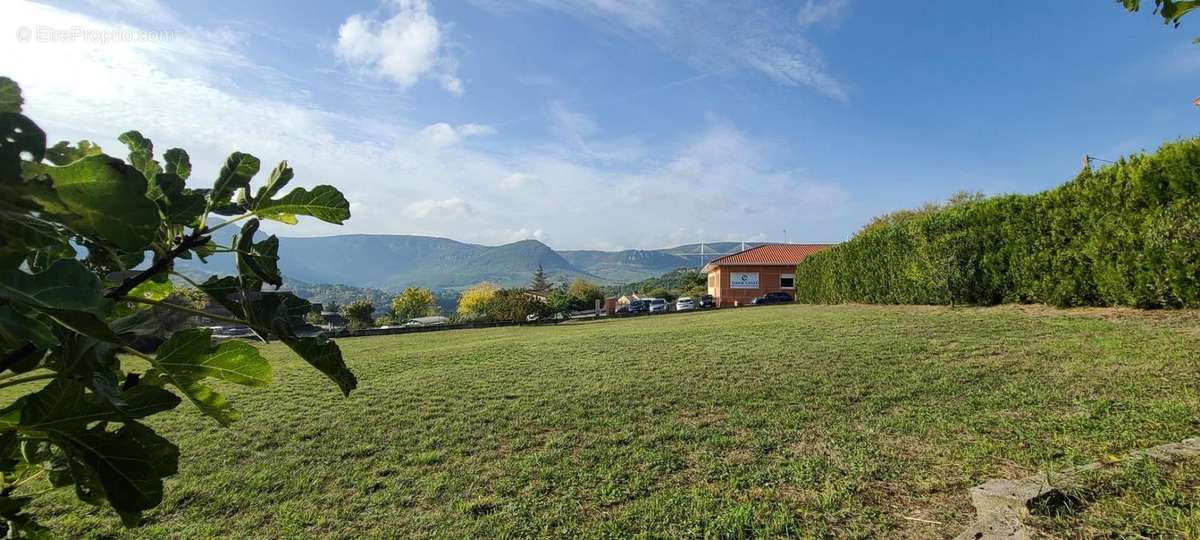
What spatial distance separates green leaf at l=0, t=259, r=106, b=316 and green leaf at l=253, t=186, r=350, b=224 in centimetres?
39

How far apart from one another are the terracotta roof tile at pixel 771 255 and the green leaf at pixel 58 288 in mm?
43210

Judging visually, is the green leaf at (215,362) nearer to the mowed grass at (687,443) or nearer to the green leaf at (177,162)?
the green leaf at (177,162)

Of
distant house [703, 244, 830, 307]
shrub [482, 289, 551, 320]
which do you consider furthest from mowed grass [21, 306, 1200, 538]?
distant house [703, 244, 830, 307]

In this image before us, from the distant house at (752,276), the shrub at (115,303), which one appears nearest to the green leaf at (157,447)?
the shrub at (115,303)

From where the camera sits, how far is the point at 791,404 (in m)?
4.86

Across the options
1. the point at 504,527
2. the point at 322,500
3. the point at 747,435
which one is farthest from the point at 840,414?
the point at 322,500

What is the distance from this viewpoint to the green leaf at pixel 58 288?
15.7 inches

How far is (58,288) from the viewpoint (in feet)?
1.35

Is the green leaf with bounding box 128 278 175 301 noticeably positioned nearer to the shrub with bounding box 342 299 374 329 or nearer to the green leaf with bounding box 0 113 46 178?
the green leaf with bounding box 0 113 46 178

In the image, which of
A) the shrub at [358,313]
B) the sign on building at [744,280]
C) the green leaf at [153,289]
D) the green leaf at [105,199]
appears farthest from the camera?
the shrub at [358,313]

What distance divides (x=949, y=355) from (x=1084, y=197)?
547cm

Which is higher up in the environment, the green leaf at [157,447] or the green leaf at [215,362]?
the green leaf at [215,362]

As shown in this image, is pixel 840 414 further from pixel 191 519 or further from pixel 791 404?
pixel 191 519

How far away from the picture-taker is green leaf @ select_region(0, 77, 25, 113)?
1.64 ft
